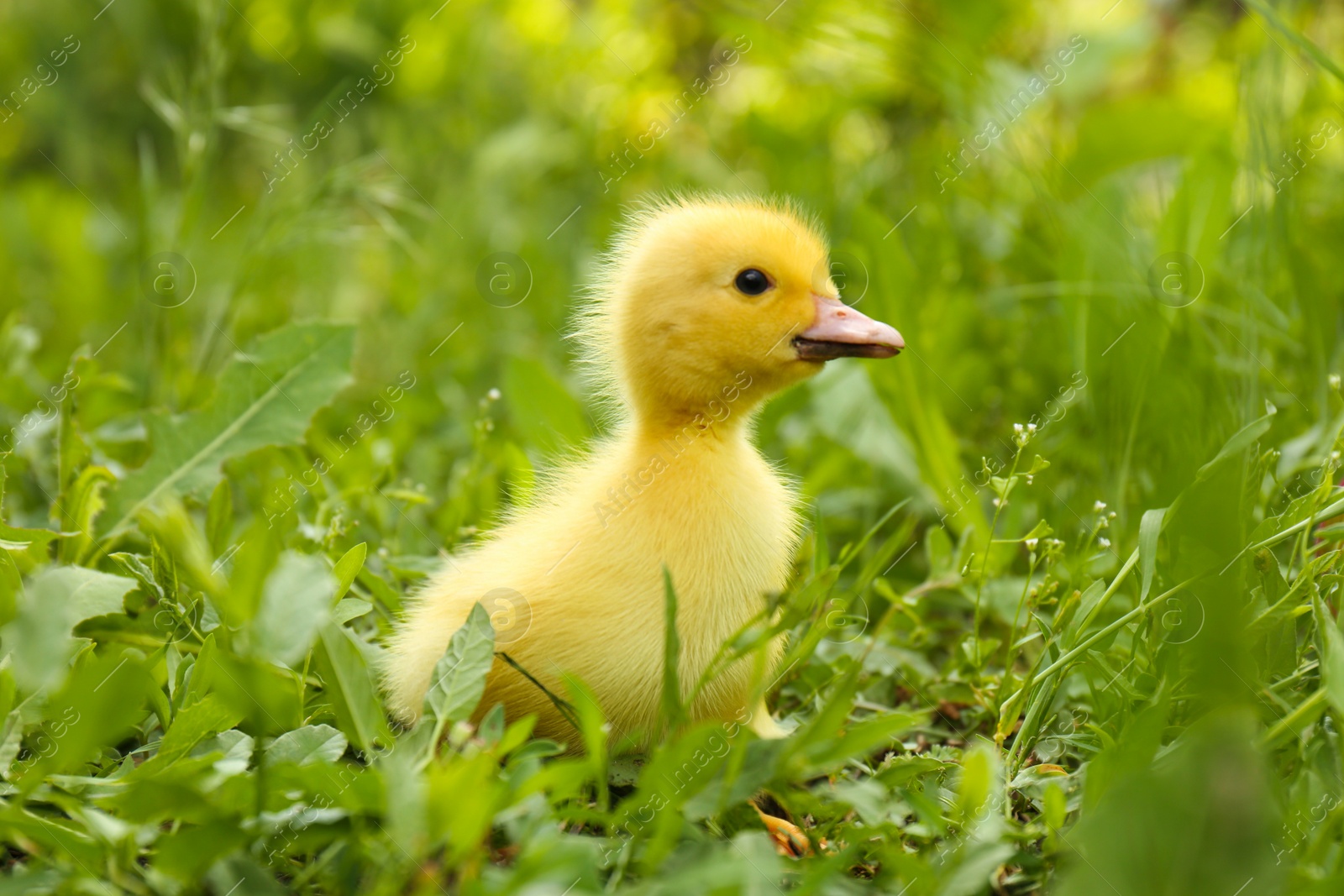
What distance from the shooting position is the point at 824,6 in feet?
13.7

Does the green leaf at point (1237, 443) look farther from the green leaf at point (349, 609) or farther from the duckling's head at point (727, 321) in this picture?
the green leaf at point (349, 609)

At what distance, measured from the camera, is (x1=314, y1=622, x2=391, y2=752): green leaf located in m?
1.31

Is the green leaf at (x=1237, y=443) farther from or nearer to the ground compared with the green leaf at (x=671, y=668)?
nearer to the ground

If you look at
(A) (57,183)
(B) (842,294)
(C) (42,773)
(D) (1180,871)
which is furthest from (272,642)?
(A) (57,183)

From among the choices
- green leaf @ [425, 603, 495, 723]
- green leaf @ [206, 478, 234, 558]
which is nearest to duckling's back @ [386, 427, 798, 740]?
green leaf @ [425, 603, 495, 723]

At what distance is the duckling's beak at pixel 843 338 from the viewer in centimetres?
187

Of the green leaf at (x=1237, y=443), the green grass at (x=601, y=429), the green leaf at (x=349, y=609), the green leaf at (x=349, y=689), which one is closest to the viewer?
the green grass at (x=601, y=429)

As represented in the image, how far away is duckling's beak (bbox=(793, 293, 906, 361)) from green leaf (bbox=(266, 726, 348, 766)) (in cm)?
100

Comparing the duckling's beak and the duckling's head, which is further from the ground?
the duckling's head

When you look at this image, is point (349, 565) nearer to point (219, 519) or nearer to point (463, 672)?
point (463, 672)

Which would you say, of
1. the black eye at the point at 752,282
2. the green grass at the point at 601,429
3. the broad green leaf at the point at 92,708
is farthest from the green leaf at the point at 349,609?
the black eye at the point at 752,282

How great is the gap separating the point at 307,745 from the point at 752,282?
1039 mm

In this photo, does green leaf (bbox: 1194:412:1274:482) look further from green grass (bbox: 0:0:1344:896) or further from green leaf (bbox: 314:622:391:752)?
green leaf (bbox: 314:622:391:752)

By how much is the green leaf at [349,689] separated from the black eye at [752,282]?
3.01 feet
